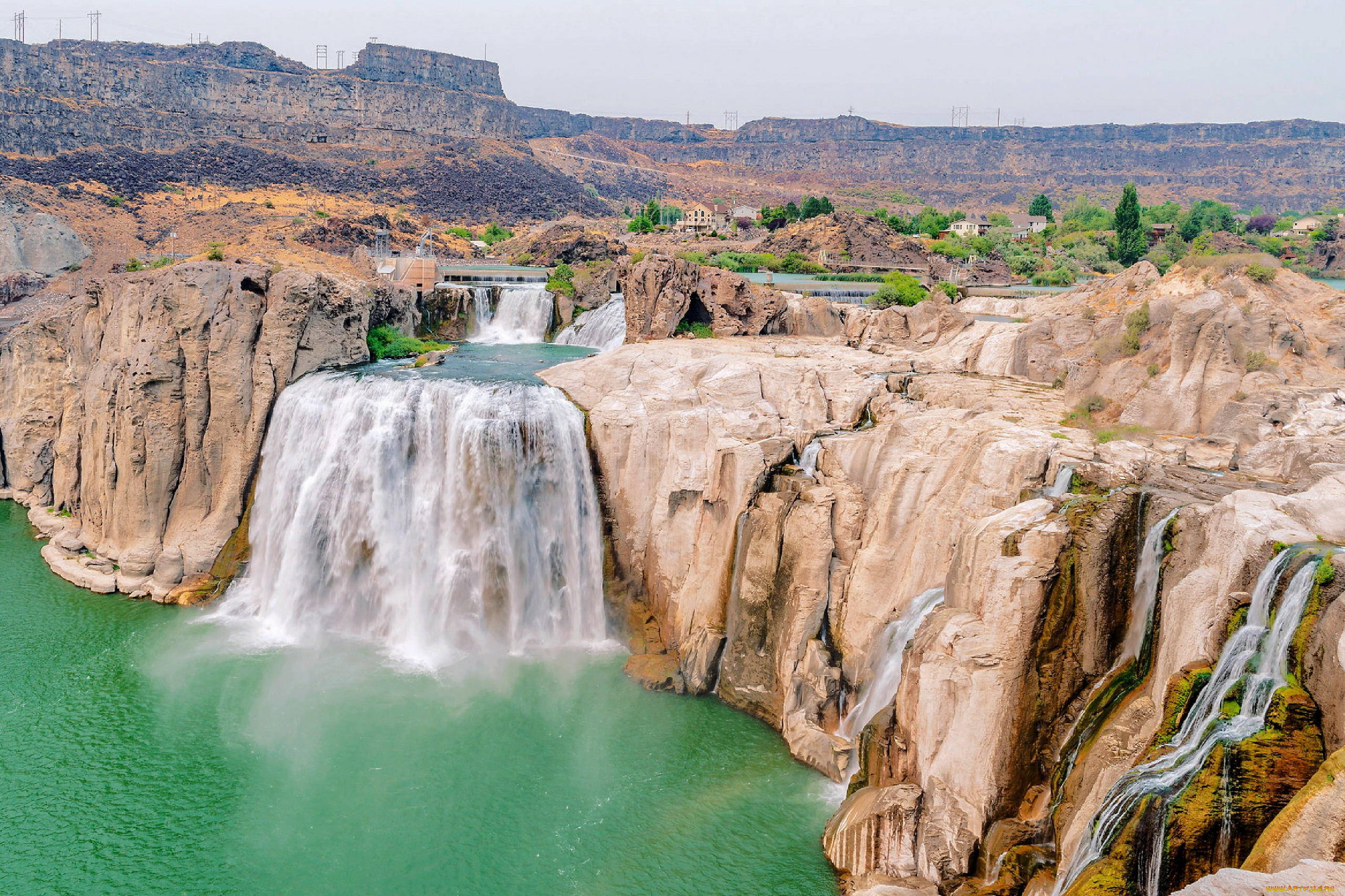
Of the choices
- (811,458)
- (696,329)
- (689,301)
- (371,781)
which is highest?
(689,301)

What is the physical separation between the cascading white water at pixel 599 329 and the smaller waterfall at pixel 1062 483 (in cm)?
2100

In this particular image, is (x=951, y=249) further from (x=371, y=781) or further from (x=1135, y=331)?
(x=371, y=781)

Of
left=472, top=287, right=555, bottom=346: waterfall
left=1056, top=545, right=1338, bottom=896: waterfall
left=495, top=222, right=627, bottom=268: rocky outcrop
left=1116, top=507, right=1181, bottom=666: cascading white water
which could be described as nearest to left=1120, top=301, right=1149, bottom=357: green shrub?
left=1116, top=507, right=1181, bottom=666: cascading white water

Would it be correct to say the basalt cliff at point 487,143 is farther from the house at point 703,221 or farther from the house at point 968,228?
the house at point 968,228

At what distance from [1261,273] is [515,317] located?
84.6 feet

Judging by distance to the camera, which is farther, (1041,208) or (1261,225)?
(1041,208)

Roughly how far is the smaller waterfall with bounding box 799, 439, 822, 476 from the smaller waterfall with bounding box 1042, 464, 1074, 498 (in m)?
5.10

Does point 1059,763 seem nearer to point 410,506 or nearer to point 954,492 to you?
point 954,492

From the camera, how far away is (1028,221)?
92.9 meters

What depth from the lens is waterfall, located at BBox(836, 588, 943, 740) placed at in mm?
14742

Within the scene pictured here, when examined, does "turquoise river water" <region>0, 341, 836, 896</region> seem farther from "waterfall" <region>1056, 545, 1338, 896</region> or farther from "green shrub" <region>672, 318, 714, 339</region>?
"green shrub" <region>672, 318, 714, 339</region>

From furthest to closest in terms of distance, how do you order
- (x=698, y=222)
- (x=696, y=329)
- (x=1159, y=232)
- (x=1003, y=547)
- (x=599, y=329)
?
(x=698, y=222) → (x=1159, y=232) → (x=599, y=329) → (x=696, y=329) → (x=1003, y=547)

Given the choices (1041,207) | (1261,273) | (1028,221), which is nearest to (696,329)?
(1261,273)

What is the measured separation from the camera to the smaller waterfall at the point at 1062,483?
1401 cm
